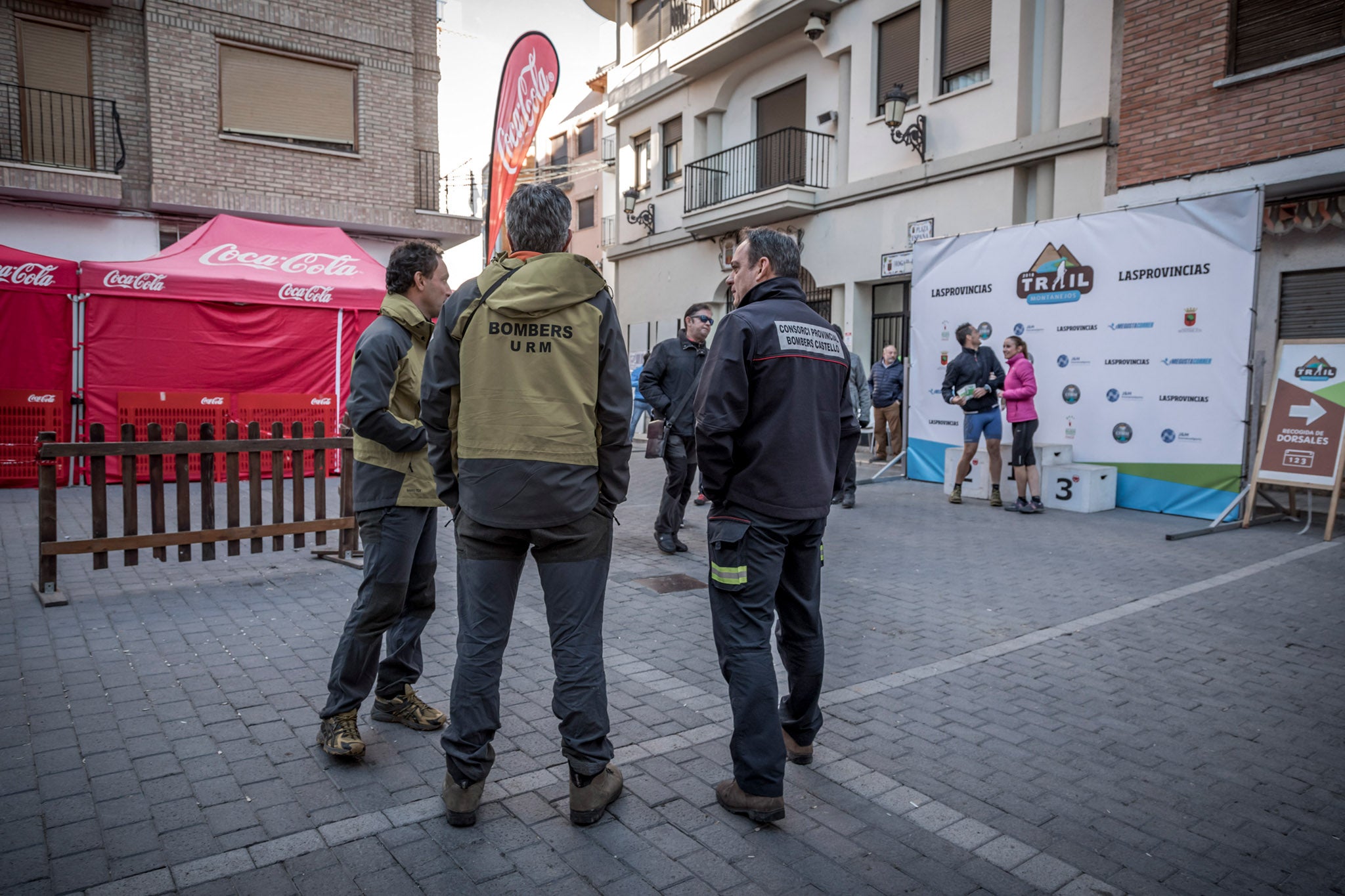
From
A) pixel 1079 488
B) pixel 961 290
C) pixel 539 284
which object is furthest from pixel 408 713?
pixel 961 290

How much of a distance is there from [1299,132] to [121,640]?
1224cm

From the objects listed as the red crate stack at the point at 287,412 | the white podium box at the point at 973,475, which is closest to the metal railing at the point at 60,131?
the red crate stack at the point at 287,412

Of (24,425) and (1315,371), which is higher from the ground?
(1315,371)

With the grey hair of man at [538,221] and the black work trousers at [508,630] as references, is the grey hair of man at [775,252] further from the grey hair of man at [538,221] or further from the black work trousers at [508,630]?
the black work trousers at [508,630]

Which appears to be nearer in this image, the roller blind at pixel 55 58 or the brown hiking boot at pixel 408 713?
the brown hiking boot at pixel 408 713

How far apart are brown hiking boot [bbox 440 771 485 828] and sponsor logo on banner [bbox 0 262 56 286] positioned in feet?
36.2

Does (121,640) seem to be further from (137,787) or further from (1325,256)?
(1325,256)

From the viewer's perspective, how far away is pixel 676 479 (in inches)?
304

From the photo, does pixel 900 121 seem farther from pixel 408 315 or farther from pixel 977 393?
pixel 408 315

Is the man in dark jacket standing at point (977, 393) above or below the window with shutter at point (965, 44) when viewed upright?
below

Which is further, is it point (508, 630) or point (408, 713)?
point (408, 713)

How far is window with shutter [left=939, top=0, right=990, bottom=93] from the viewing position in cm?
1404

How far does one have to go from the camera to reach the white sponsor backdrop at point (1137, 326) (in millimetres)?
9117

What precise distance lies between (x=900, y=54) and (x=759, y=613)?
15082 millimetres
